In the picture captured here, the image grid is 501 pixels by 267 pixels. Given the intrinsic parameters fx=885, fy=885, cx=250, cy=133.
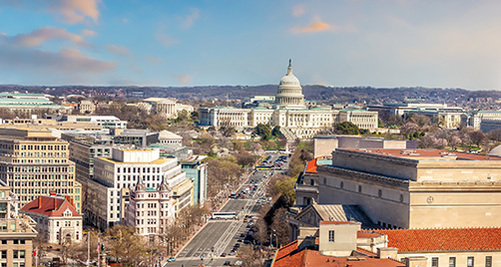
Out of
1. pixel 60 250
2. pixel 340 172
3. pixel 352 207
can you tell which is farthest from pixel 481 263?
pixel 60 250

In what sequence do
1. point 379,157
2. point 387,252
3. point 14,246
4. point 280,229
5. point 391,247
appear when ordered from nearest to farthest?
point 387,252
point 391,247
point 379,157
point 14,246
point 280,229

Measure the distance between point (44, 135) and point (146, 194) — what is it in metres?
29.3

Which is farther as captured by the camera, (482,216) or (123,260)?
(123,260)

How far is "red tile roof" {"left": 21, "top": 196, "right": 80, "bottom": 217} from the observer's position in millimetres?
96875

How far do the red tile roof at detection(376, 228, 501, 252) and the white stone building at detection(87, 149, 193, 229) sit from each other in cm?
5604

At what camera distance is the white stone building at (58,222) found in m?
95.6

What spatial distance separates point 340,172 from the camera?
213ft

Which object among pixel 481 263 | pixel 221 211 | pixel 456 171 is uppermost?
pixel 456 171

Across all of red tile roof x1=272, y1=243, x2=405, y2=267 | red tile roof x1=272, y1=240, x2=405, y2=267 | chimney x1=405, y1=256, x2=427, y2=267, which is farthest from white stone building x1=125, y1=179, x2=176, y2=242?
chimney x1=405, y1=256, x2=427, y2=267

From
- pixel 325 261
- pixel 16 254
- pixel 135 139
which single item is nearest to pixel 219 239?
pixel 16 254

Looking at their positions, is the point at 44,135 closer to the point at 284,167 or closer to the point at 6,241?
the point at 6,241

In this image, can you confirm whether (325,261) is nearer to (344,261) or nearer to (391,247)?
(344,261)

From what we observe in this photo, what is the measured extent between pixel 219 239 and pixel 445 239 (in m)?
54.2

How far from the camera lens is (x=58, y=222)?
96188 millimetres
